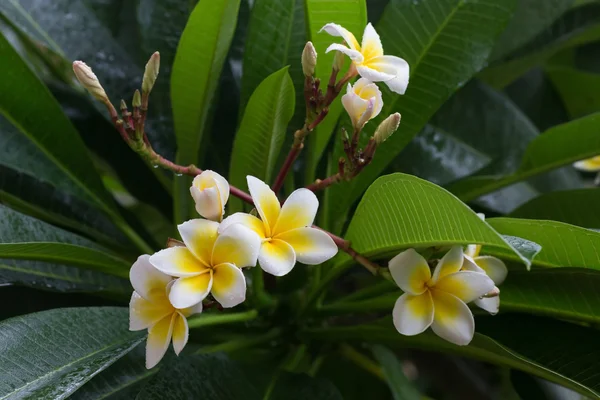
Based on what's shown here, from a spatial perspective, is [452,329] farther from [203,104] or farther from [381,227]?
[203,104]

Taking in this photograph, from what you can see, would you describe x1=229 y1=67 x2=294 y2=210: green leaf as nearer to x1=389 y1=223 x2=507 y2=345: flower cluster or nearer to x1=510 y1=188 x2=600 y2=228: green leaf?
x1=389 y1=223 x2=507 y2=345: flower cluster

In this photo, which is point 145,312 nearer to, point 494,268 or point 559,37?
point 494,268

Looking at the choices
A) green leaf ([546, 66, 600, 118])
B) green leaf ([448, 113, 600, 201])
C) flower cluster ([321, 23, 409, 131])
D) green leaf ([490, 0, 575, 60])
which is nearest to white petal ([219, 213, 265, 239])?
flower cluster ([321, 23, 409, 131])

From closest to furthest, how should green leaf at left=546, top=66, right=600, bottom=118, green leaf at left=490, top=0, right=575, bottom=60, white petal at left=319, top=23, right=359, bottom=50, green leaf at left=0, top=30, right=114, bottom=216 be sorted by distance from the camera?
white petal at left=319, top=23, right=359, bottom=50, green leaf at left=0, top=30, right=114, bottom=216, green leaf at left=490, top=0, right=575, bottom=60, green leaf at left=546, top=66, right=600, bottom=118

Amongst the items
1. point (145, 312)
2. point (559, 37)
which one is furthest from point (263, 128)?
point (559, 37)

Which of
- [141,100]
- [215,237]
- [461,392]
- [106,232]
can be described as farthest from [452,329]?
[461,392]

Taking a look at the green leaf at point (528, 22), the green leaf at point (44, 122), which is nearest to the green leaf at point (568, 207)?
the green leaf at point (528, 22)
